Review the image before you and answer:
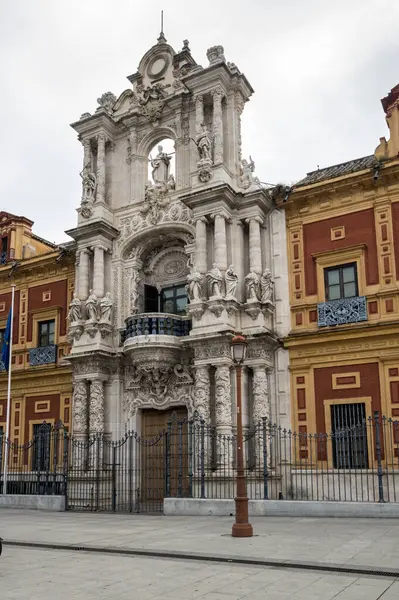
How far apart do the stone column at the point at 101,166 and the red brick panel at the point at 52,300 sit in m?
4.26

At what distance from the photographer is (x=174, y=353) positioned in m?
21.2

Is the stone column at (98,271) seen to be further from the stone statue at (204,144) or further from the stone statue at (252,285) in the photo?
the stone statue at (252,285)

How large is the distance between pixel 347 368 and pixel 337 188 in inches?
225

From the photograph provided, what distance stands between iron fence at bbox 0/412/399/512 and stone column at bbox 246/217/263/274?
16.6 ft

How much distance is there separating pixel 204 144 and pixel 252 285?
5.40 meters

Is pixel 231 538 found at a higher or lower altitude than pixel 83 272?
lower

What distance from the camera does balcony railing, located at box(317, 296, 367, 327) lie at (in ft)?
63.3

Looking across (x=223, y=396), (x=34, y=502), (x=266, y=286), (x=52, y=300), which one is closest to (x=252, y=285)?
(x=266, y=286)

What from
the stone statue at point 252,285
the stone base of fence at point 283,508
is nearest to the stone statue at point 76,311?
the stone statue at point 252,285

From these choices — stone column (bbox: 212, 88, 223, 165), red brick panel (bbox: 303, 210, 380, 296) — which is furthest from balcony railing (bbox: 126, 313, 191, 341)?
stone column (bbox: 212, 88, 223, 165)

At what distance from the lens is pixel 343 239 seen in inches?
795

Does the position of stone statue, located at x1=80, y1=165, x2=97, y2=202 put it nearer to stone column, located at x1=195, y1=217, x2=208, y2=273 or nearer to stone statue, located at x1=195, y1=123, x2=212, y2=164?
stone statue, located at x1=195, y1=123, x2=212, y2=164

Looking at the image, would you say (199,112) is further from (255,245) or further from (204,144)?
(255,245)

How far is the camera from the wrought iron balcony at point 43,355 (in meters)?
25.7
